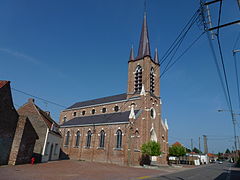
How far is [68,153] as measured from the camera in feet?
116

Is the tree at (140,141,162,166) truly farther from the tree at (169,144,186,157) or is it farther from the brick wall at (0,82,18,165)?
the brick wall at (0,82,18,165)

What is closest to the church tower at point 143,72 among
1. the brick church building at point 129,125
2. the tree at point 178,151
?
the brick church building at point 129,125

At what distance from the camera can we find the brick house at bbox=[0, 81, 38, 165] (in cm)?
1659

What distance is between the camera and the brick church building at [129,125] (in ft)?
93.9

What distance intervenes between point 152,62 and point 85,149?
2229 centimetres

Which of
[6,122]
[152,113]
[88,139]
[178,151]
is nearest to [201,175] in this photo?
[152,113]

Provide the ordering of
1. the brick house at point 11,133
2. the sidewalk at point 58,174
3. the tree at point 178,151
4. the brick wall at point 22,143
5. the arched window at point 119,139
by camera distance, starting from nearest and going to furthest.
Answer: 1. the sidewalk at point 58,174
2. the brick house at point 11,133
3. the brick wall at point 22,143
4. the arched window at point 119,139
5. the tree at point 178,151

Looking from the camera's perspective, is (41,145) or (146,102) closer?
(41,145)

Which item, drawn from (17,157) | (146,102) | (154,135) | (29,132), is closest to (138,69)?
(146,102)

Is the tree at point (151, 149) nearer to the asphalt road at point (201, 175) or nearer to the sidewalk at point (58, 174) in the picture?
the asphalt road at point (201, 175)

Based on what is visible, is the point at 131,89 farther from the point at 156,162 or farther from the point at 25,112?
the point at 25,112

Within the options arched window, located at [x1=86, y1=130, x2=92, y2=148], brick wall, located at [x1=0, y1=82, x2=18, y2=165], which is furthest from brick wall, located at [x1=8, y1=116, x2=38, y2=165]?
arched window, located at [x1=86, y1=130, x2=92, y2=148]

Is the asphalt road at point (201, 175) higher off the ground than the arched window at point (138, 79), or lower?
lower

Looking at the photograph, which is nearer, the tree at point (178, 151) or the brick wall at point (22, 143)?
the brick wall at point (22, 143)
